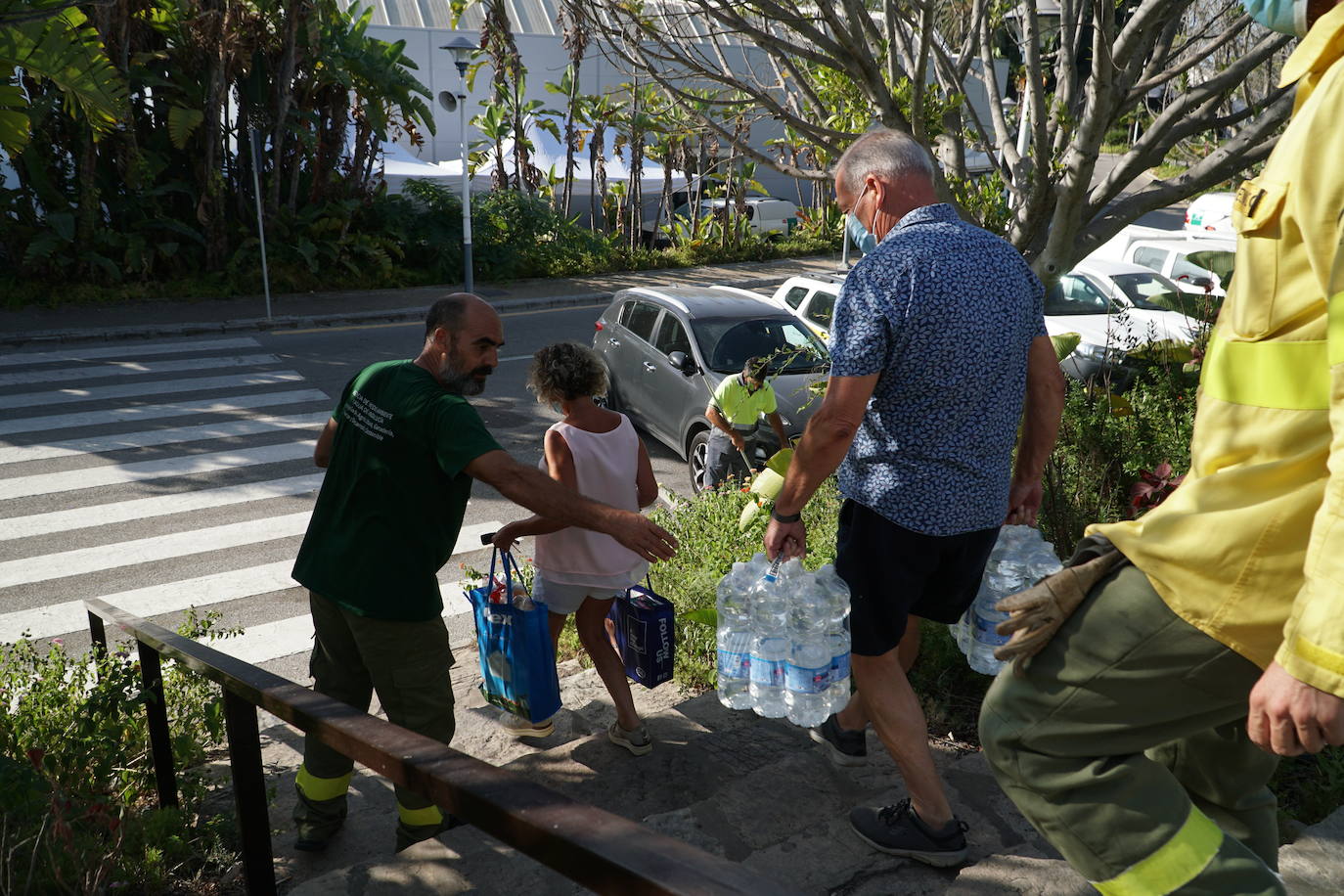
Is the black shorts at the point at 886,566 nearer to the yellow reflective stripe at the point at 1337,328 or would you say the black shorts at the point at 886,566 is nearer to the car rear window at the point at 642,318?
the yellow reflective stripe at the point at 1337,328

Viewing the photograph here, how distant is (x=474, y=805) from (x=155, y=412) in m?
11.1

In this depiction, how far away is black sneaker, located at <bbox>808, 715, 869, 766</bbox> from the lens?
380 centimetres

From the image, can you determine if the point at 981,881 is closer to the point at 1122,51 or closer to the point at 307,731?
the point at 307,731

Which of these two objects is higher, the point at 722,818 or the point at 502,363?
the point at 502,363

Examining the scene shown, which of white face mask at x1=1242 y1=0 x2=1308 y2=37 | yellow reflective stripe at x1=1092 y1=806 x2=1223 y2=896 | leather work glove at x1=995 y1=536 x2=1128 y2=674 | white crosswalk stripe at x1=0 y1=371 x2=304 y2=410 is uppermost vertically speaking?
white face mask at x1=1242 y1=0 x2=1308 y2=37

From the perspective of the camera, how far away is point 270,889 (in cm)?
293

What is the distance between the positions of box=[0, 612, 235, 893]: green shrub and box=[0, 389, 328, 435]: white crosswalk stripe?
660 cm

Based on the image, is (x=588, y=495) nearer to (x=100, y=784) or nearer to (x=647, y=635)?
(x=647, y=635)

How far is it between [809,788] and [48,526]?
23.0 feet

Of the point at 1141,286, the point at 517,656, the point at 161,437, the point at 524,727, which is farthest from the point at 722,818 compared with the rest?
the point at 1141,286

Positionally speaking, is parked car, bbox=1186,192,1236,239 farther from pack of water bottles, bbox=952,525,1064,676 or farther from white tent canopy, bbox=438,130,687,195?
pack of water bottles, bbox=952,525,1064,676

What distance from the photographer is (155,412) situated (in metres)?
11.5

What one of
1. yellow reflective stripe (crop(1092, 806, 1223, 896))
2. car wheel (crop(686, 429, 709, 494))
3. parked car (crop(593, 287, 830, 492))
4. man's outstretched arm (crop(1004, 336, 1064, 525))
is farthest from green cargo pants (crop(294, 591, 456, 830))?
car wheel (crop(686, 429, 709, 494))

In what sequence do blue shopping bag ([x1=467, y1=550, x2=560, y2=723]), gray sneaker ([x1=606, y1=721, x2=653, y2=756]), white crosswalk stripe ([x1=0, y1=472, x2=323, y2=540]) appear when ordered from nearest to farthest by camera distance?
blue shopping bag ([x1=467, y1=550, x2=560, y2=723]) → gray sneaker ([x1=606, y1=721, x2=653, y2=756]) → white crosswalk stripe ([x1=0, y1=472, x2=323, y2=540])
